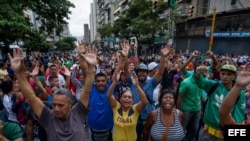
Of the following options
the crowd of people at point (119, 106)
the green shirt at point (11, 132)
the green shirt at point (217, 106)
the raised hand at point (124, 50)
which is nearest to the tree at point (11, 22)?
the crowd of people at point (119, 106)

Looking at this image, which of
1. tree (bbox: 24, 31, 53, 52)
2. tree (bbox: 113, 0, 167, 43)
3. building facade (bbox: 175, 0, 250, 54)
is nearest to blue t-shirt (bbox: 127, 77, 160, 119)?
tree (bbox: 24, 31, 53, 52)

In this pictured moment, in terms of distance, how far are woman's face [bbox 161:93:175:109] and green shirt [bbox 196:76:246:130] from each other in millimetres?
672

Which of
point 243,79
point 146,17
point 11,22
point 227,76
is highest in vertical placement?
point 146,17

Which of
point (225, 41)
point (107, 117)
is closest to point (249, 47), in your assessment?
point (225, 41)

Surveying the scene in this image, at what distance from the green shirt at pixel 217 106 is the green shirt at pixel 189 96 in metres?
0.99

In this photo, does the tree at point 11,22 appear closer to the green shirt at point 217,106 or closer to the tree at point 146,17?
the green shirt at point 217,106

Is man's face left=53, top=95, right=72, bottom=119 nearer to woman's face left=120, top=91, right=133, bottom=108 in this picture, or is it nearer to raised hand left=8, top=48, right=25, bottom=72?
raised hand left=8, top=48, right=25, bottom=72

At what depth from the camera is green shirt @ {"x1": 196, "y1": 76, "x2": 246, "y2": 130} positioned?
306cm

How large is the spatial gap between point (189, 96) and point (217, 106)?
1.30 m

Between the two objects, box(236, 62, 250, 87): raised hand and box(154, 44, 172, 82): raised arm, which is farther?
box(154, 44, 172, 82): raised arm

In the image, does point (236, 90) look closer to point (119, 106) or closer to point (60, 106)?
point (60, 106)

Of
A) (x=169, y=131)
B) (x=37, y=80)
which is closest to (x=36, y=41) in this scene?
(x=37, y=80)

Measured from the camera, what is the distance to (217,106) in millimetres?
3217

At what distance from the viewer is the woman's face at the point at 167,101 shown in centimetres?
303
